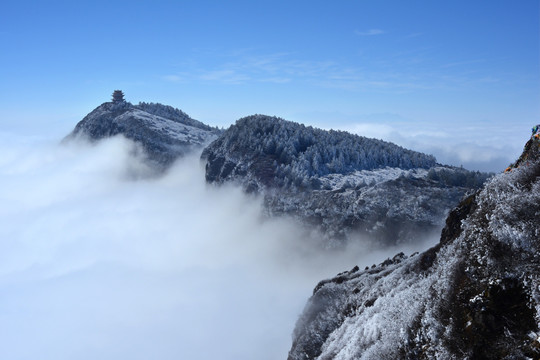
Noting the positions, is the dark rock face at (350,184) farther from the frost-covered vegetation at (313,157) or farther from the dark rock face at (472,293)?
the dark rock face at (472,293)

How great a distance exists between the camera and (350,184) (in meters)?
163

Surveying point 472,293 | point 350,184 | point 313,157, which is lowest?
point 472,293

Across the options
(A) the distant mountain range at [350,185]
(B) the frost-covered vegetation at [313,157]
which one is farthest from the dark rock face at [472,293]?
(B) the frost-covered vegetation at [313,157]

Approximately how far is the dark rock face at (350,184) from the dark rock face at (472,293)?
3340 inches

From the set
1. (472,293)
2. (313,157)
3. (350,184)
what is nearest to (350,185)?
(350,184)

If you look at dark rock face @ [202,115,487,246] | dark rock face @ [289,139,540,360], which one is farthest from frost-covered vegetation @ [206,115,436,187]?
dark rock face @ [289,139,540,360]

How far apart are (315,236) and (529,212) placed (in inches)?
4651

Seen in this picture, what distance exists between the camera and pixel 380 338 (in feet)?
120

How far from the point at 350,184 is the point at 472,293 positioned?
443ft

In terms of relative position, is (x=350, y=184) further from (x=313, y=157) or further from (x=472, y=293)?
(x=472, y=293)

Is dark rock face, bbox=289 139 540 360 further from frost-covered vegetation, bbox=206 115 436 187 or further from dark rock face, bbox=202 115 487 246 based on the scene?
Answer: frost-covered vegetation, bbox=206 115 436 187

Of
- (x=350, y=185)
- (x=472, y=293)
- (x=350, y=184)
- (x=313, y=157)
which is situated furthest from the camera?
(x=313, y=157)

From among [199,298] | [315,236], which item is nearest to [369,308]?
[315,236]

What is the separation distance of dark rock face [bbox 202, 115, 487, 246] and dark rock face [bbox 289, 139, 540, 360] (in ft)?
278
